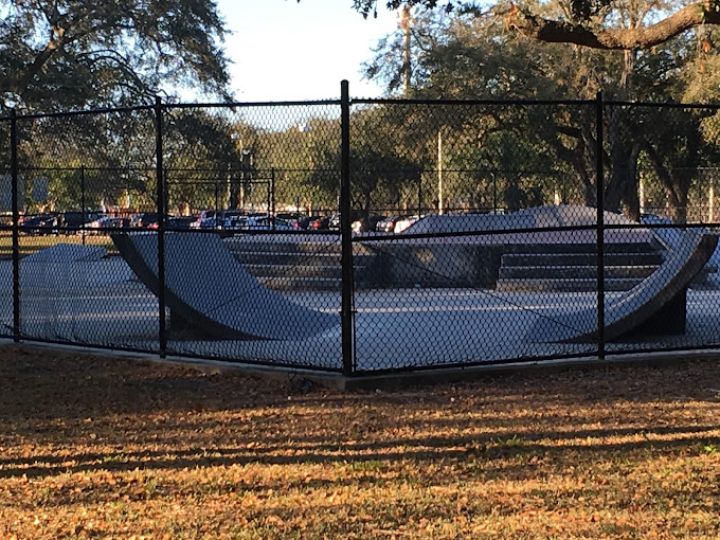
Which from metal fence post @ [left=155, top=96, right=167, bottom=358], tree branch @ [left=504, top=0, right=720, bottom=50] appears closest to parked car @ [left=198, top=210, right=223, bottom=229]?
metal fence post @ [left=155, top=96, right=167, bottom=358]

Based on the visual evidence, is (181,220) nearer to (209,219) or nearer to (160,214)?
(209,219)

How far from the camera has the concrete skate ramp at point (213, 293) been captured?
11172mm

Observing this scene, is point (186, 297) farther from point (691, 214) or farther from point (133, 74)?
point (133, 74)

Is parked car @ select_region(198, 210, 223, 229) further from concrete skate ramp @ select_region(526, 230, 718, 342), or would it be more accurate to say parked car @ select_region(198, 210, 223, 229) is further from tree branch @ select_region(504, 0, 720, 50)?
tree branch @ select_region(504, 0, 720, 50)

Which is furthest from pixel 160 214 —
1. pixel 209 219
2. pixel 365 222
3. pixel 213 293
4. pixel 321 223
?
pixel 321 223

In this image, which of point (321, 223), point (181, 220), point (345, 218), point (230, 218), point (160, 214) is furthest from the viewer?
point (321, 223)

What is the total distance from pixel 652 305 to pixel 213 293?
15.8 feet

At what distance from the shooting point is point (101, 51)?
120 feet

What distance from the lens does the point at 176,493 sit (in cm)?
588

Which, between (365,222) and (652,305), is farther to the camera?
(365,222)

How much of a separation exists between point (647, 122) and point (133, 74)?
774 inches

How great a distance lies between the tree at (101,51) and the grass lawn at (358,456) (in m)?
26.1

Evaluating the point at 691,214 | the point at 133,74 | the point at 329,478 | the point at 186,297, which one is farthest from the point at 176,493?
the point at 133,74

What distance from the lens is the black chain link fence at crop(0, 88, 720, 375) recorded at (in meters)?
9.86
